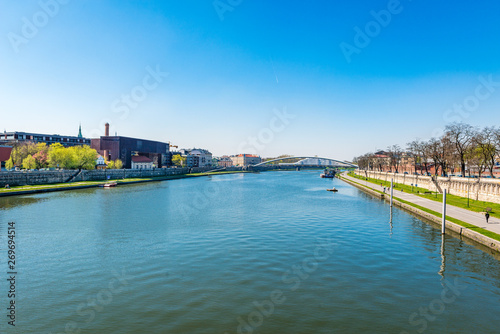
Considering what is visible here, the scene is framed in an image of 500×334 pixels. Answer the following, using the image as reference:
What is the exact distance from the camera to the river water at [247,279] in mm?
12047

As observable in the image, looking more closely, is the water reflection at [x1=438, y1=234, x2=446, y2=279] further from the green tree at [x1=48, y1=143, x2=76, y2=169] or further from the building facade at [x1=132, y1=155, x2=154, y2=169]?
the building facade at [x1=132, y1=155, x2=154, y2=169]

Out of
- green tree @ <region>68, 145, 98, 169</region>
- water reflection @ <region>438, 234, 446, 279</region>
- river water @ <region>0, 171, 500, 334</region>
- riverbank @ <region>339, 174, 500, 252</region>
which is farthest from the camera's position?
green tree @ <region>68, 145, 98, 169</region>

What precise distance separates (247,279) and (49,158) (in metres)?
88.0

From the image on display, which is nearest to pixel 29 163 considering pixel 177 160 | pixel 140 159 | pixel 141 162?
pixel 141 162

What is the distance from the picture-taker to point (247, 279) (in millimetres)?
16391

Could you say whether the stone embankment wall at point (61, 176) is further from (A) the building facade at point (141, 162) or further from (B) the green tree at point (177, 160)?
(B) the green tree at point (177, 160)

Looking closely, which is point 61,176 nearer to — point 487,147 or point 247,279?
point 247,279

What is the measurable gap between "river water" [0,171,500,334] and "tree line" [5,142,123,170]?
61.0 meters

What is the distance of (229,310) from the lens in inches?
510

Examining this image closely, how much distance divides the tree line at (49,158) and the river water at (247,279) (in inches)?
2403

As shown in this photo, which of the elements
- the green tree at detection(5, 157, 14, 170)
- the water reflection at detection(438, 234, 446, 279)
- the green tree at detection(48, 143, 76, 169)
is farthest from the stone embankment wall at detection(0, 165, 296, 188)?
the water reflection at detection(438, 234, 446, 279)

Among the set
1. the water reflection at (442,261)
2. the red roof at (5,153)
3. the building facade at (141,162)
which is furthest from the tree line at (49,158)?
the water reflection at (442,261)

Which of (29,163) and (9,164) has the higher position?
(29,163)

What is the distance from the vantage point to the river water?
39.5 ft
